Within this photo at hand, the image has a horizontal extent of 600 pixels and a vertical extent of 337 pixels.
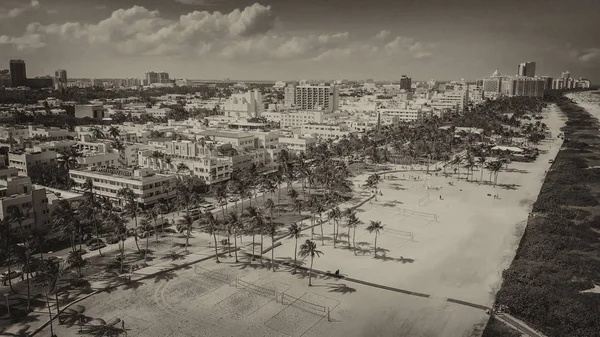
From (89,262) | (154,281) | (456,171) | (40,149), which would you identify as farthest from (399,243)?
(40,149)

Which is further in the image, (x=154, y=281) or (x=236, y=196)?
(x=236, y=196)

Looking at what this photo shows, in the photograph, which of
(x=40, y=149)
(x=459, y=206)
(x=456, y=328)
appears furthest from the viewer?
(x=40, y=149)

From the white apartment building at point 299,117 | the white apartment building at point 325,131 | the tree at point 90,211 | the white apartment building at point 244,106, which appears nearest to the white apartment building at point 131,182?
the tree at point 90,211

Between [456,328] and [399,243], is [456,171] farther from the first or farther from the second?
[456,328]

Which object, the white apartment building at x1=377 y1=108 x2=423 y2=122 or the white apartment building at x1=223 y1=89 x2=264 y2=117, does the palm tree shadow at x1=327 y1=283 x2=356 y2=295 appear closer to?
the white apartment building at x1=377 y1=108 x2=423 y2=122

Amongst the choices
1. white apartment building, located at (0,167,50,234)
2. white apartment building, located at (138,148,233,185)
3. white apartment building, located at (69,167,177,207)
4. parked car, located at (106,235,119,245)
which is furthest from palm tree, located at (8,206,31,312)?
white apartment building, located at (138,148,233,185)

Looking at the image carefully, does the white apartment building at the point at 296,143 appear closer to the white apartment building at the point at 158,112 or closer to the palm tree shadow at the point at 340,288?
the palm tree shadow at the point at 340,288

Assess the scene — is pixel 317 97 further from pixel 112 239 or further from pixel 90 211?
pixel 90 211

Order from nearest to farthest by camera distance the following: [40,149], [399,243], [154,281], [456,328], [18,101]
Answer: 1. [456,328]
2. [154,281]
3. [399,243]
4. [40,149]
5. [18,101]
